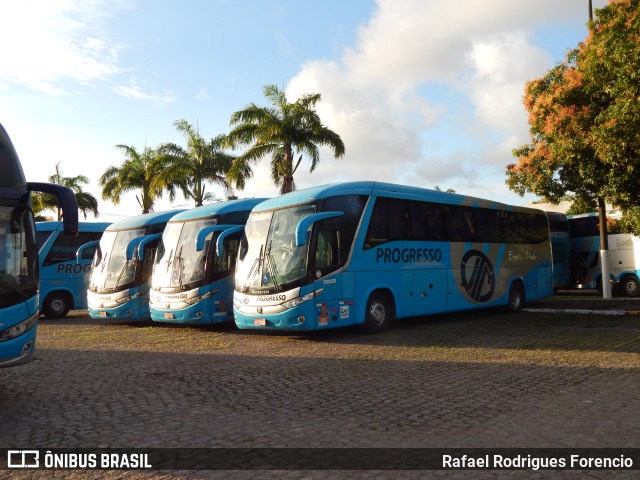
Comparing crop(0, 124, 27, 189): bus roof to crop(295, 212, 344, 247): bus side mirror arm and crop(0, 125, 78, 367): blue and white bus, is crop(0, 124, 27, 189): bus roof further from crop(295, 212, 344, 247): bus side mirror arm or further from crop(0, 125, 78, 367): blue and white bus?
crop(295, 212, 344, 247): bus side mirror arm

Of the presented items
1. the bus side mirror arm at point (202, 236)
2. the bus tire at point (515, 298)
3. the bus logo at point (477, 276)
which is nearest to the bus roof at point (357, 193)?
the bus side mirror arm at point (202, 236)

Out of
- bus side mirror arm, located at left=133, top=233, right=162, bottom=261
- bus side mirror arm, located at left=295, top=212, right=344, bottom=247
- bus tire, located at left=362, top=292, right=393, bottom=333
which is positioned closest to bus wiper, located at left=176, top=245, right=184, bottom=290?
bus side mirror arm, located at left=133, top=233, right=162, bottom=261

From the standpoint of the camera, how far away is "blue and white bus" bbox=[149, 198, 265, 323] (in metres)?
14.4

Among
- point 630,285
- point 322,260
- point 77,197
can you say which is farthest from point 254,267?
point 77,197

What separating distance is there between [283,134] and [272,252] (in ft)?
53.2

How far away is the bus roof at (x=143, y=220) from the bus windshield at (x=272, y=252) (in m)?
5.23

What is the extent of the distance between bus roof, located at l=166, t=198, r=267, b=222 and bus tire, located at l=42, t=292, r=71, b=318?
728 centimetres

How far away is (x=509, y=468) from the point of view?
15.6 feet

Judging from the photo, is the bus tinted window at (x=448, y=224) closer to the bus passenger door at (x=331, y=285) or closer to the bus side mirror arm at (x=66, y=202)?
the bus passenger door at (x=331, y=285)

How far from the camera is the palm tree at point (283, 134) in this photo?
27812 millimetres

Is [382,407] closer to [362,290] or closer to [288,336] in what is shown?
[362,290]

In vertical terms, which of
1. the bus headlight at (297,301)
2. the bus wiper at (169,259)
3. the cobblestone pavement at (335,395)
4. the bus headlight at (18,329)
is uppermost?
the bus wiper at (169,259)

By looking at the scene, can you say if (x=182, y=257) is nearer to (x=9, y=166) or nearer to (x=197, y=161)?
(x=9, y=166)

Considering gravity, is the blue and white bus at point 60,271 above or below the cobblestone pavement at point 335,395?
above
